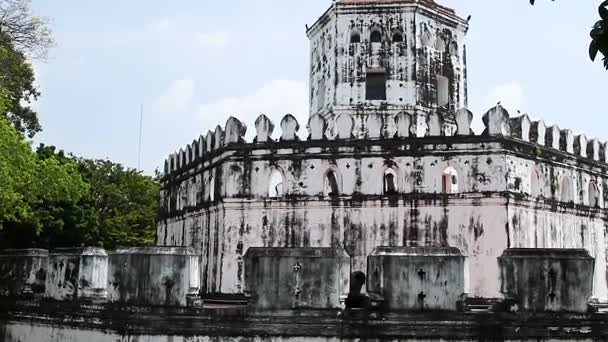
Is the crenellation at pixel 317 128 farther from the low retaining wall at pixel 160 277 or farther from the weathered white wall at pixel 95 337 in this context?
the weathered white wall at pixel 95 337

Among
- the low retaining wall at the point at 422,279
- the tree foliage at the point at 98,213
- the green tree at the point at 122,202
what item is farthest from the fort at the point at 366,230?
the green tree at the point at 122,202

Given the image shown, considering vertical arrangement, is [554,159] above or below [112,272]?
above

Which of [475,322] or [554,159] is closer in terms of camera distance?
[475,322]

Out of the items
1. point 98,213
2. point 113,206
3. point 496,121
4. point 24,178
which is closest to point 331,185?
point 496,121

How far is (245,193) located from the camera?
1599 cm

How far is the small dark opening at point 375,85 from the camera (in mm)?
18609

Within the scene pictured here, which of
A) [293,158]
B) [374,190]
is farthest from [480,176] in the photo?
[293,158]

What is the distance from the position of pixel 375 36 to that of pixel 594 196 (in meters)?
7.26

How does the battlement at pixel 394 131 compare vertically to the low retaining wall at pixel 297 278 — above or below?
above

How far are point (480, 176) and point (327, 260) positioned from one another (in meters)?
7.23

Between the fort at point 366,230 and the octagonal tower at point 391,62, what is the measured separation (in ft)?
0.14

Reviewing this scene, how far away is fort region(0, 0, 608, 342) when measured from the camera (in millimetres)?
8742

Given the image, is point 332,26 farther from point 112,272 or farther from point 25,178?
point 112,272

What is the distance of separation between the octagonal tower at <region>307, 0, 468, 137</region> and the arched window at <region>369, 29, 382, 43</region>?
0.03 m
